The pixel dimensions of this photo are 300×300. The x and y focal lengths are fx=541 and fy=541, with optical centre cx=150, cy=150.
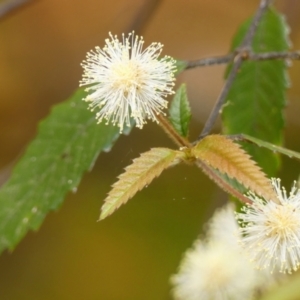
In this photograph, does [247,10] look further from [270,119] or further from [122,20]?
[270,119]

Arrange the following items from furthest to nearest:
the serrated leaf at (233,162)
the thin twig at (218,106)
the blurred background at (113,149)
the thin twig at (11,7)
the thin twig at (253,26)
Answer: the blurred background at (113,149) < the thin twig at (11,7) < the thin twig at (253,26) < the thin twig at (218,106) < the serrated leaf at (233,162)

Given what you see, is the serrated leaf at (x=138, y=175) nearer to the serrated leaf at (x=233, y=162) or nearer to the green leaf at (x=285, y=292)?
the serrated leaf at (x=233, y=162)

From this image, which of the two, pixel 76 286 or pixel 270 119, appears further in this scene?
pixel 76 286

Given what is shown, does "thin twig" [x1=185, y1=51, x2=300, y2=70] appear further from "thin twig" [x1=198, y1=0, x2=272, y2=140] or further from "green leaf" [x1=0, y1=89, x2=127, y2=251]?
"green leaf" [x1=0, y1=89, x2=127, y2=251]

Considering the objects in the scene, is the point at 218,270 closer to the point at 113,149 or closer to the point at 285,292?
the point at 285,292

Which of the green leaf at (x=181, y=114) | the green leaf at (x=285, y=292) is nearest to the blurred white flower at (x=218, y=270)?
the green leaf at (x=285, y=292)

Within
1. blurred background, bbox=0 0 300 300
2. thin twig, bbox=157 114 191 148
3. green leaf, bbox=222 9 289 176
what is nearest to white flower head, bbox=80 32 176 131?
thin twig, bbox=157 114 191 148

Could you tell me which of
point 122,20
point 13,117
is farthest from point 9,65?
point 122,20
